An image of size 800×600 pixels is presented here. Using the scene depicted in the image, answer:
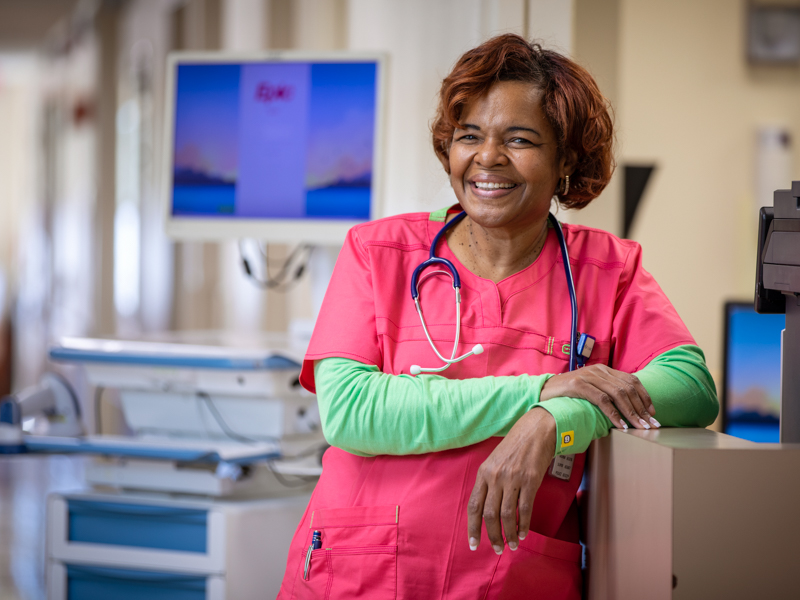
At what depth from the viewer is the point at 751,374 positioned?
2.12 metres

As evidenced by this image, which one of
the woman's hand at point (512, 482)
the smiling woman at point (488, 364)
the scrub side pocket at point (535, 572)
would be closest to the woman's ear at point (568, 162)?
the smiling woman at point (488, 364)

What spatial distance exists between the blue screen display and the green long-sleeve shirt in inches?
43.4

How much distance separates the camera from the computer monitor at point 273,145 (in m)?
2.16

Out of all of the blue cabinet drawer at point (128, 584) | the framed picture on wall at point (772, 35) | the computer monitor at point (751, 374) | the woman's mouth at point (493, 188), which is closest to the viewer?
the woman's mouth at point (493, 188)

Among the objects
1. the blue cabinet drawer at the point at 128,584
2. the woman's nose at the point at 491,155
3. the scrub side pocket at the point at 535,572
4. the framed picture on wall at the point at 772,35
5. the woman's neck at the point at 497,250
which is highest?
the framed picture on wall at the point at 772,35

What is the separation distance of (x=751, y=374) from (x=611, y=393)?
1243 millimetres

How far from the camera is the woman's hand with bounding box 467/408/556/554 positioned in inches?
39.5

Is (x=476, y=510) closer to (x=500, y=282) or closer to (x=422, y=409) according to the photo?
(x=422, y=409)

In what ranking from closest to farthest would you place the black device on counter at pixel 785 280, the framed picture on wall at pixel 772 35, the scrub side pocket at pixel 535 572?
the black device on counter at pixel 785 280, the scrub side pocket at pixel 535 572, the framed picture on wall at pixel 772 35

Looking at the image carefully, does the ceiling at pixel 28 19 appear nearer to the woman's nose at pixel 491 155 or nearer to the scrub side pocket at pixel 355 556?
the woman's nose at pixel 491 155

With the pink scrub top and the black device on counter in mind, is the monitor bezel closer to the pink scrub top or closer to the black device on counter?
the pink scrub top

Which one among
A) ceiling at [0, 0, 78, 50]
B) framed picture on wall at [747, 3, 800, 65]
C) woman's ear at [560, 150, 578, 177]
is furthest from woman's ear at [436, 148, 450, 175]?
ceiling at [0, 0, 78, 50]

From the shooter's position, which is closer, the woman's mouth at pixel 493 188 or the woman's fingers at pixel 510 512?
the woman's fingers at pixel 510 512

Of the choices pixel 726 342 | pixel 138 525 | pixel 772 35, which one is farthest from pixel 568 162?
pixel 772 35
